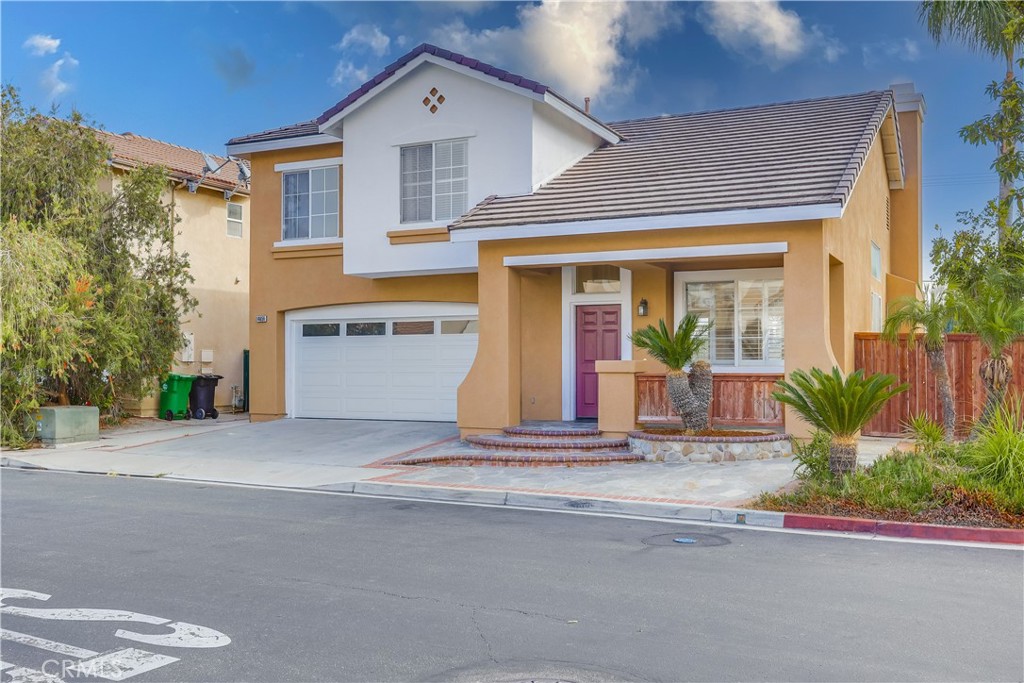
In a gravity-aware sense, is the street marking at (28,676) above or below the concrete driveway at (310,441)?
below

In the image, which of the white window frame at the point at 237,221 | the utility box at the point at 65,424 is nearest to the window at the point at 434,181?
the utility box at the point at 65,424

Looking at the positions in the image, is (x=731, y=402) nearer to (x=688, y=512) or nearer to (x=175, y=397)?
(x=688, y=512)

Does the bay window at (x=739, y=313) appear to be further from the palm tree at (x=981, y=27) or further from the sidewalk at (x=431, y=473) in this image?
the palm tree at (x=981, y=27)

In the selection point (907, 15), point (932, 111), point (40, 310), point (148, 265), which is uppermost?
point (907, 15)

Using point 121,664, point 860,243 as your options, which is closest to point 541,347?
point 860,243

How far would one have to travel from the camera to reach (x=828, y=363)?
14.0 meters

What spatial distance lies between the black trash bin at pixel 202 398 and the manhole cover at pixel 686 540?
16.2 m

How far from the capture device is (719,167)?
16641mm

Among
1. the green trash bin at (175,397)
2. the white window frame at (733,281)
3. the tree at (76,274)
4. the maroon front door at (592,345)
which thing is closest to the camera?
the white window frame at (733,281)

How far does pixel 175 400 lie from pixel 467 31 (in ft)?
42.9

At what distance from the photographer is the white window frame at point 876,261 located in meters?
19.9

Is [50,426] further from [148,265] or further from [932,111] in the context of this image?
[932,111]

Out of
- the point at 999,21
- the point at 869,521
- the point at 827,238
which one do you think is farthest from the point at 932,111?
the point at 869,521

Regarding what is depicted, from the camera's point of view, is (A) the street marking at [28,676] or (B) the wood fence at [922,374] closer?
(A) the street marking at [28,676]
